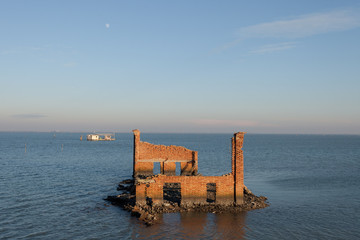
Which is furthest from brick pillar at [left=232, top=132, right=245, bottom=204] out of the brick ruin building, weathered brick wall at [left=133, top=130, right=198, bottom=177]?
weathered brick wall at [left=133, top=130, right=198, bottom=177]

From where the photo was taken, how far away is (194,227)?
21.1 m

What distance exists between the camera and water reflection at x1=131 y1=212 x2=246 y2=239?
65.0 ft

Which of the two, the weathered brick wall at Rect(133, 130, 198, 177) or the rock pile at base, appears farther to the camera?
the weathered brick wall at Rect(133, 130, 198, 177)

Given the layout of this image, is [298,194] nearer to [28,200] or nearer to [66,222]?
[66,222]

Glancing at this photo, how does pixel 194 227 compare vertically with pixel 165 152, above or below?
below

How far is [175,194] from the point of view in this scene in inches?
1162

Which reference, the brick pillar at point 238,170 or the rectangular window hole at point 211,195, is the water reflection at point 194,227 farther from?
the rectangular window hole at point 211,195

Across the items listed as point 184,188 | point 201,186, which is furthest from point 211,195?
point 184,188

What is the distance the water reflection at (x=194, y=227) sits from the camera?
65.0ft

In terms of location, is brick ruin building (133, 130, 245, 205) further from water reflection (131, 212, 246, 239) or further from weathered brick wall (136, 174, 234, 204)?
water reflection (131, 212, 246, 239)

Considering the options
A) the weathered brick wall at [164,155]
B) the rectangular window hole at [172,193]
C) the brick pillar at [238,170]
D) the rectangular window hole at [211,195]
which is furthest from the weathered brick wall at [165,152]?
A: the brick pillar at [238,170]

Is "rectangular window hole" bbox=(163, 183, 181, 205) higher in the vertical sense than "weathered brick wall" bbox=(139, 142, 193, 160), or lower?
lower

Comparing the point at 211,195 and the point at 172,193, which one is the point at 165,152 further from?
the point at 211,195

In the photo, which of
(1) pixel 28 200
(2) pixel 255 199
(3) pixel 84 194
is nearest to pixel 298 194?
(2) pixel 255 199
